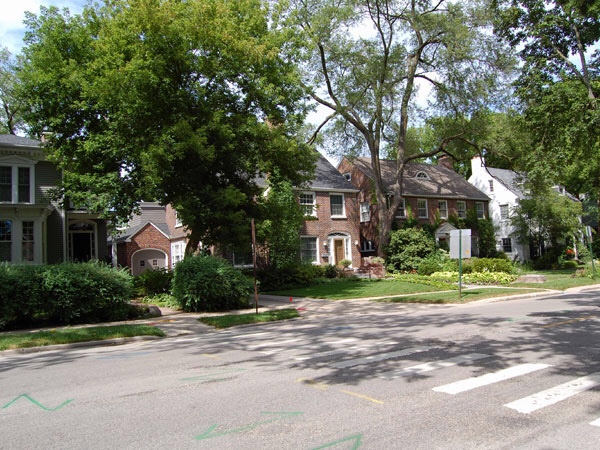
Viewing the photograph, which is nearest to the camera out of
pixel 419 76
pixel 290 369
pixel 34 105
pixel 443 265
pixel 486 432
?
pixel 486 432

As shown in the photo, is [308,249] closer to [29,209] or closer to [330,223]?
[330,223]

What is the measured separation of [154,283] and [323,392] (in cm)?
1653

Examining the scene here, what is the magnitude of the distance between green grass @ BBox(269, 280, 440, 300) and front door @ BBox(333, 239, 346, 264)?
6253mm

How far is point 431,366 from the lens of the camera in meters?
6.82

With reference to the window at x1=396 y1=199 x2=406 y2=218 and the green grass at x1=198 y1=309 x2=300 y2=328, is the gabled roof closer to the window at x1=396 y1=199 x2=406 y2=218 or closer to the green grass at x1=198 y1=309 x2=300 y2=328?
the window at x1=396 y1=199 x2=406 y2=218

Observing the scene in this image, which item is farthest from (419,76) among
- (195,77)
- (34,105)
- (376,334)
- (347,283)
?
(376,334)

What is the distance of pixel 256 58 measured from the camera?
59.6 feet

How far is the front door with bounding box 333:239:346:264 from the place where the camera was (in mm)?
32375

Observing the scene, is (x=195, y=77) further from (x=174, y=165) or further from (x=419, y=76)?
(x=419, y=76)

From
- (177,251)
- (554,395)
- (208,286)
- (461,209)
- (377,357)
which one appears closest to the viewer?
(554,395)

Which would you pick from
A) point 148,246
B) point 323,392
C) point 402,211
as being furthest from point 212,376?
point 402,211

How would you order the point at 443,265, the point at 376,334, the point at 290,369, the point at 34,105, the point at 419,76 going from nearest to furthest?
the point at 290,369 < the point at 376,334 < the point at 34,105 < the point at 443,265 < the point at 419,76

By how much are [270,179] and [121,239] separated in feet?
63.8

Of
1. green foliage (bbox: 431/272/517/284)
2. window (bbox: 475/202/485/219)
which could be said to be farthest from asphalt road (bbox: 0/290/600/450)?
window (bbox: 475/202/485/219)
